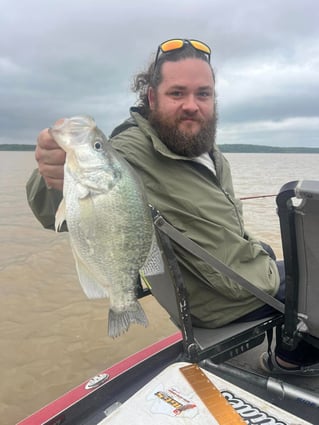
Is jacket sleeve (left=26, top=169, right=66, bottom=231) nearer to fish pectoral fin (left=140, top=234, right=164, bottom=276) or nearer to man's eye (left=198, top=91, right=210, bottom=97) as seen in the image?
fish pectoral fin (left=140, top=234, right=164, bottom=276)

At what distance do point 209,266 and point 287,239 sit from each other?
0.45m

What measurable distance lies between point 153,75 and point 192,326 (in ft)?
5.43

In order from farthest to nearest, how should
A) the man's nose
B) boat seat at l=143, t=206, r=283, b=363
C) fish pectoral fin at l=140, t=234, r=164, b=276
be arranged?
the man's nose
boat seat at l=143, t=206, r=283, b=363
fish pectoral fin at l=140, t=234, r=164, b=276

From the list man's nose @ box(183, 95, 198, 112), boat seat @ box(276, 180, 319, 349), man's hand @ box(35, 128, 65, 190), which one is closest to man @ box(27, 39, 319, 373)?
man's nose @ box(183, 95, 198, 112)

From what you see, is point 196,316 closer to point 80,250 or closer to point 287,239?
point 287,239

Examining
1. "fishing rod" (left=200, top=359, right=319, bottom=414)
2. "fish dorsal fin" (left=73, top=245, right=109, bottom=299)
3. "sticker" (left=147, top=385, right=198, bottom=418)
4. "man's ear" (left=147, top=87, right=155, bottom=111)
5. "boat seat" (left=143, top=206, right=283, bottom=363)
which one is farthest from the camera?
"man's ear" (left=147, top=87, right=155, bottom=111)

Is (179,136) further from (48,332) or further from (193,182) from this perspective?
(48,332)

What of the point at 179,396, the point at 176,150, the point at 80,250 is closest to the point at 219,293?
the point at 179,396

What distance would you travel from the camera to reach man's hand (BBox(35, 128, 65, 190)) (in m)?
1.56

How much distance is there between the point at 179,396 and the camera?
1.93m

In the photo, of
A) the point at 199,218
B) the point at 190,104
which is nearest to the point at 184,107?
the point at 190,104

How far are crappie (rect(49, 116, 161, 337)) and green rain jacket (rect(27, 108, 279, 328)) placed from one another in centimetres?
71

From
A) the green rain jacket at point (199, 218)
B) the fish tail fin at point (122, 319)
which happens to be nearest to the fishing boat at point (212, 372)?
the green rain jacket at point (199, 218)

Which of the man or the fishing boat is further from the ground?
the man
